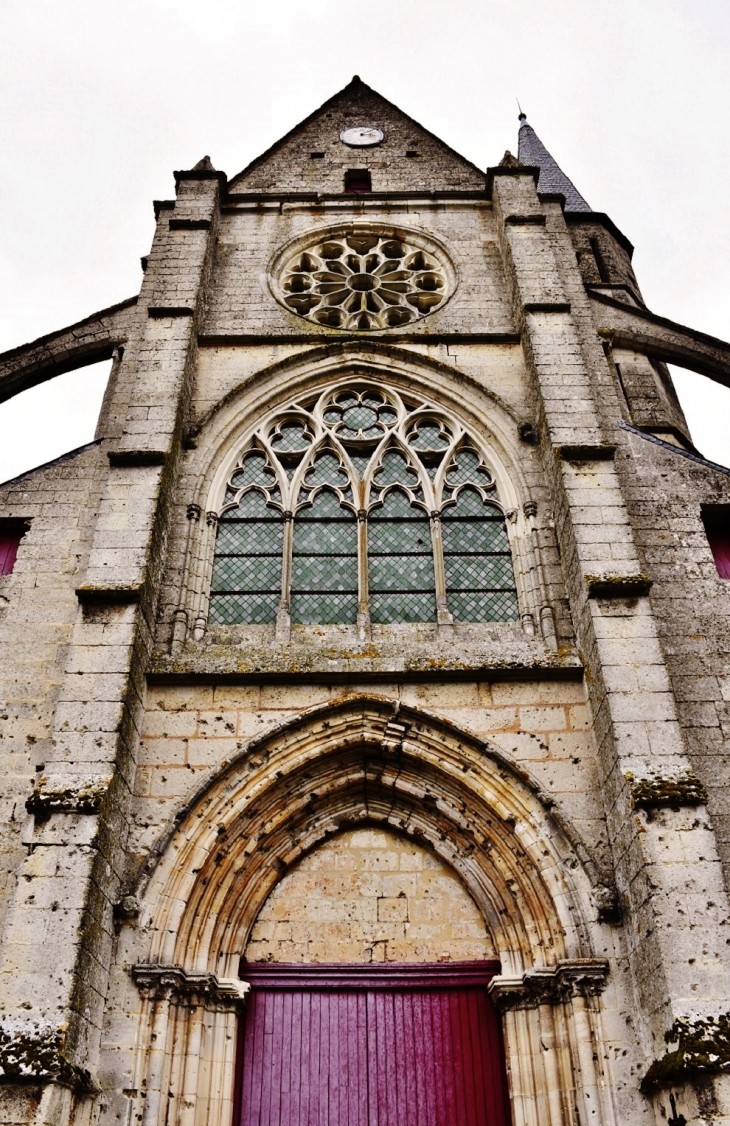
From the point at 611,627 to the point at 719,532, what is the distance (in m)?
1.95

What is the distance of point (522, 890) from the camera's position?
18.5 feet

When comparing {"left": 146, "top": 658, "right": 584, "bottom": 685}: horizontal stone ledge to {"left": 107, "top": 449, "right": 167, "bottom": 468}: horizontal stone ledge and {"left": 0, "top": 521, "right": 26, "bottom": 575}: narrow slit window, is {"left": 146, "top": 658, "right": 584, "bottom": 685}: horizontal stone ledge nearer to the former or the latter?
{"left": 107, "top": 449, "right": 167, "bottom": 468}: horizontal stone ledge

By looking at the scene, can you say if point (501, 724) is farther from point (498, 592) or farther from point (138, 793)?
point (138, 793)

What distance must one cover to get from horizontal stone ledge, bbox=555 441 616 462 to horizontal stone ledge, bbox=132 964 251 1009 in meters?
4.36

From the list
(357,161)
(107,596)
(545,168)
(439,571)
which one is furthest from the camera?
(545,168)

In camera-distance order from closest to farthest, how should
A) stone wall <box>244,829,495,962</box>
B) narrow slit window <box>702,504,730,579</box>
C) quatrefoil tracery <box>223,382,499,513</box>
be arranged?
stone wall <box>244,829,495,962</box>, narrow slit window <box>702,504,730,579</box>, quatrefoil tracery <box>223,382,499,513</box>

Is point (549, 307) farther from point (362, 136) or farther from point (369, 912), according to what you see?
point (369, 912)

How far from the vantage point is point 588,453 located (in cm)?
700

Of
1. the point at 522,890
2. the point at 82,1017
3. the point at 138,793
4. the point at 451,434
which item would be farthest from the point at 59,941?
the point at 451,434

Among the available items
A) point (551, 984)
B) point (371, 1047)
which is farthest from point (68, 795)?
point (551, 984)

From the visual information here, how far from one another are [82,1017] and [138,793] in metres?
1.41

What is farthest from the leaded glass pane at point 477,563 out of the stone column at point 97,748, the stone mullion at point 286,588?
the stone column at point 97,748

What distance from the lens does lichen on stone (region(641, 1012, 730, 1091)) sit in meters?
4.32

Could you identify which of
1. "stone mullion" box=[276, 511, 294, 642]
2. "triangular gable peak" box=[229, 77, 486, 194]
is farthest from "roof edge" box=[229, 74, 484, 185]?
"stone mullion" box=[276, 511, 294, 642]
